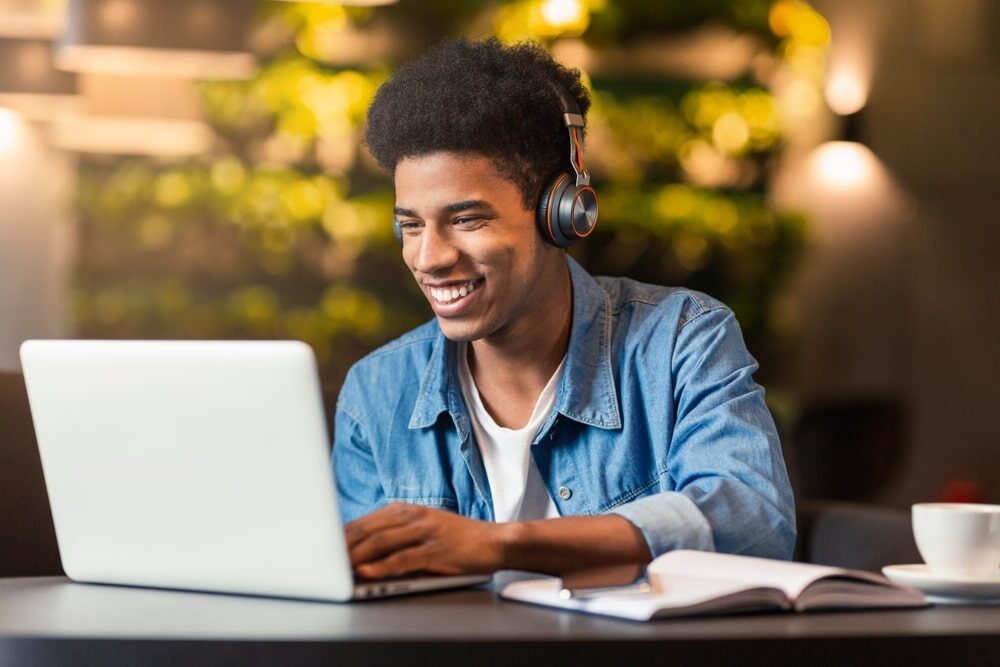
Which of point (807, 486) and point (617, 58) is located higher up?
point (617, 58)

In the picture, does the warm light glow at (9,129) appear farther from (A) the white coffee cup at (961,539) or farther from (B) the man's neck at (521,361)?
(A) the white coffee cup at (961,539)

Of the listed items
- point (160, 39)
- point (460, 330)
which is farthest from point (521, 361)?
point (160, 39)

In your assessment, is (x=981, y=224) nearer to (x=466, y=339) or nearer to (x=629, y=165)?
(x=629, y=165)

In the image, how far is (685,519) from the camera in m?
1.25

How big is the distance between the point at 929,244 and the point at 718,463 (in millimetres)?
3300

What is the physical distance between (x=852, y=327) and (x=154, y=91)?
237 cm

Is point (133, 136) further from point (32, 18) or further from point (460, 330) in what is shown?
point (460, 330)

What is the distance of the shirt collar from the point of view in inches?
63.4

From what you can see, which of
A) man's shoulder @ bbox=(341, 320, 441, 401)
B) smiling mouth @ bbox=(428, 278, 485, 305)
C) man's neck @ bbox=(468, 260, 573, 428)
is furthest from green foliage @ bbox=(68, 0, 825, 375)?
smiling mouth @ bbox=(428, 278, 485, 305)

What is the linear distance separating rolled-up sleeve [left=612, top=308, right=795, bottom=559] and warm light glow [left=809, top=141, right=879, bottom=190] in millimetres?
3020

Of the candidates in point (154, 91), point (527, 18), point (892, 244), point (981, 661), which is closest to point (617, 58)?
point (527, 18)

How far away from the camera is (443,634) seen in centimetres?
87

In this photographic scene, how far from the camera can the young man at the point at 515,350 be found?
1.57 m

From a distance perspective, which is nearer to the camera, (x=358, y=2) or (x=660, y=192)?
(x=358, y=2)
